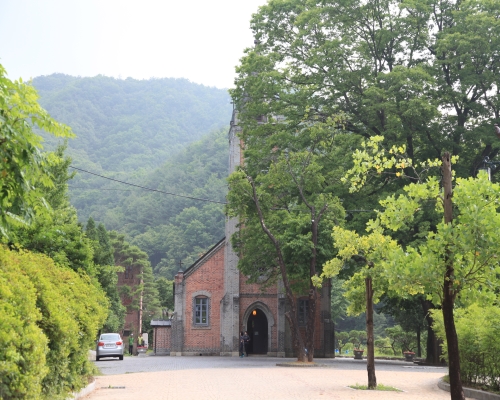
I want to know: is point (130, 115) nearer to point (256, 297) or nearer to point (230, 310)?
point (256, 297)

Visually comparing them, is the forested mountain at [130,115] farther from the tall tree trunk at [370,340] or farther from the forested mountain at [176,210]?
the tall tree trunk at [370,340]

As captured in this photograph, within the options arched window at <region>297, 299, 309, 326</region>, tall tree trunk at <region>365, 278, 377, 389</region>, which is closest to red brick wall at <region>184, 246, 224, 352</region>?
arched window at <region>297, 299, 309, 326</region>

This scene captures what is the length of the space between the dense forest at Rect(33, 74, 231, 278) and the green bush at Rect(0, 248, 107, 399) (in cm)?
2733

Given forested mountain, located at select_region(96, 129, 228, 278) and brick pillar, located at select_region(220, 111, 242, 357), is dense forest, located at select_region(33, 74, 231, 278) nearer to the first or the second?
forested mountain, located at select_region(96, 129, 228, 278)

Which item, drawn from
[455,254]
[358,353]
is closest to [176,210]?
[358,353]

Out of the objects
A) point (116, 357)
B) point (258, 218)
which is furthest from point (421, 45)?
point (116, 357)

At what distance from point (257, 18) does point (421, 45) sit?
7917 millimetres

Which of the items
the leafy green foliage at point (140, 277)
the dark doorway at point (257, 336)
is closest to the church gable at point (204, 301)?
the dark doorway at point (257, 336)

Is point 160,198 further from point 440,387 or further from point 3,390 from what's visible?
point 3,390

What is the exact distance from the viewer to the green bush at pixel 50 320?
764 cm

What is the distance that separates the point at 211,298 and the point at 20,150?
35959mm

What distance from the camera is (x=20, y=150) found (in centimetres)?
554

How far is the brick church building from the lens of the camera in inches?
1563

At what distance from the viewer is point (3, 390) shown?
695 centimetres
